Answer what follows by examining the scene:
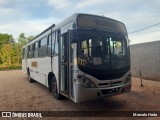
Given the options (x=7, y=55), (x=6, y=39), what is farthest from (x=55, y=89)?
(x=6, y=39)

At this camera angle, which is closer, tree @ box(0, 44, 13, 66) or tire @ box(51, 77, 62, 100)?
tire @ box(51, 77, 62, 100)

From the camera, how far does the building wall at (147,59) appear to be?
1298 centimetres

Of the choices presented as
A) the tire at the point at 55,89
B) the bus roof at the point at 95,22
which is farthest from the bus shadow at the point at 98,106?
the bus roof at the point at 95,22

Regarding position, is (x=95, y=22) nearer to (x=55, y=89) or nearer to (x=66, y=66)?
(x=66, y=66)

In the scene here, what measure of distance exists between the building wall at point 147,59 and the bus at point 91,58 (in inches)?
284

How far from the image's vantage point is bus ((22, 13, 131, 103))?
5543 mm

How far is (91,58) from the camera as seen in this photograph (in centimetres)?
566

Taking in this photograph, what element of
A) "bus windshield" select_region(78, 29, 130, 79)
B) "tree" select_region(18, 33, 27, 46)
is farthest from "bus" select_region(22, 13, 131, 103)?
"tree" select_region(18, 33, 27, 46)

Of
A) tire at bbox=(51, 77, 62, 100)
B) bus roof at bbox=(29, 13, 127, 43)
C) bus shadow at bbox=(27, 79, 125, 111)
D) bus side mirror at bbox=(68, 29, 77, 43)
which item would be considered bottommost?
bus shadow at bbox=(27, 79, 125, 111)

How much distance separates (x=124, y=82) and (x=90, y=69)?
5.08ft

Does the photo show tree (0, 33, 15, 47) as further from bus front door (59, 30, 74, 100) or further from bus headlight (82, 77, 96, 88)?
bus headlight (82, 77, 96, 88)

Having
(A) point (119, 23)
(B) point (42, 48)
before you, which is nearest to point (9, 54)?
(B) point (42, 48)

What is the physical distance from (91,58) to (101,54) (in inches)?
16.5

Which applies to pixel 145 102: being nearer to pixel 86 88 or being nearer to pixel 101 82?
pixel 101 82
